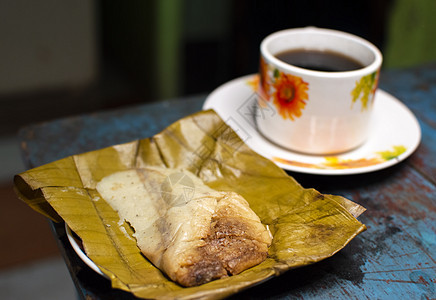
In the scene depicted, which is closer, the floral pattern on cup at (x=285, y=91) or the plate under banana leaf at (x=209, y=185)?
the plate under banana leaf at (x=209, y=185)

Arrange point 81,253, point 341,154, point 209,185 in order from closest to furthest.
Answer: point 81,253
point 209,185
point 341,154

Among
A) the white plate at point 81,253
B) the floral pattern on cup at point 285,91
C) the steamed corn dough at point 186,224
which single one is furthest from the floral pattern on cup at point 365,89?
the white plate at point 81,253

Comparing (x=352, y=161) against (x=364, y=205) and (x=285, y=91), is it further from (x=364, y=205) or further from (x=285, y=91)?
(x=285, y=91)

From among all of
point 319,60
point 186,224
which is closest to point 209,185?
point 186,224

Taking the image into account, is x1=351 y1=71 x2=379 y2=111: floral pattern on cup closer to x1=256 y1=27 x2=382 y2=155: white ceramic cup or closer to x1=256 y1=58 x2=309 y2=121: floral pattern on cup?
x1=256 y1=27 x2=382 y2=155: white ceramic cup

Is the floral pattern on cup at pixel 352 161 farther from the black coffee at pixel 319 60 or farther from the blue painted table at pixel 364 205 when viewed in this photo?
the black coffee at pixel 319 60

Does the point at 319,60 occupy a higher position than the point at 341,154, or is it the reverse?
the point at 319,60
